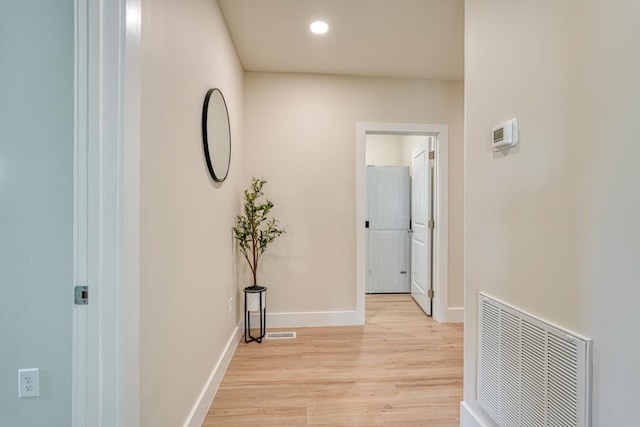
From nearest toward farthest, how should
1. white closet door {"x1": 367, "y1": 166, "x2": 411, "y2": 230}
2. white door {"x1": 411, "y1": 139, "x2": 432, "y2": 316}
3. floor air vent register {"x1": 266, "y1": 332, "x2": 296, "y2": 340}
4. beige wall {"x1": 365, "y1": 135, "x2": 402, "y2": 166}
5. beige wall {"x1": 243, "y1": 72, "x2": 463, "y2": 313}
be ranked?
→ floor air vent register {"x1": 266, "y1": 332, "x2": 296, "y2": 340}
beige wall {"x1": 243, "y1": 72, "x2": 463, "y2": 313}
white door {"x1": 411, "y1": 139, "x2": 432, "y2": 316}
white closet door {"x1": 367, "y1": 166, "x2": 411, "y2": 230}
beige wall {"x1": 365, "y1": 135, "x2": 402, "y2": 166}

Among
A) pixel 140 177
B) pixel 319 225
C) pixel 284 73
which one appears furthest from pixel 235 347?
pixel 284 73

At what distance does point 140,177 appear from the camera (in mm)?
1077

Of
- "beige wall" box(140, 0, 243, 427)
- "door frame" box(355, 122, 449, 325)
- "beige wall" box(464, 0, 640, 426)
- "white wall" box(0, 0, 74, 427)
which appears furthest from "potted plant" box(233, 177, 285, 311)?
"beige wall" box(464, 0, 640, 426)

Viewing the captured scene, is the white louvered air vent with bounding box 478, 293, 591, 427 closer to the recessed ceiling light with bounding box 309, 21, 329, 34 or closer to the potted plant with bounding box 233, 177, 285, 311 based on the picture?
the potted plant with bounding box 233, 177, 285, 311

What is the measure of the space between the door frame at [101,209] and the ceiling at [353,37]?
1.41 meters

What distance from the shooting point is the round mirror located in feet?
5.87

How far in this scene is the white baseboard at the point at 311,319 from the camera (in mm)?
3035

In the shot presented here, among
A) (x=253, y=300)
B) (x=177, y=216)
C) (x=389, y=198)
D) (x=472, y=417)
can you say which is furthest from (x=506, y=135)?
(x=389, y=198)

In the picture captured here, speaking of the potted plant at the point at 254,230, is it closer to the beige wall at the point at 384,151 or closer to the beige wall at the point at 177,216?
the beige wall at the point at 177,216

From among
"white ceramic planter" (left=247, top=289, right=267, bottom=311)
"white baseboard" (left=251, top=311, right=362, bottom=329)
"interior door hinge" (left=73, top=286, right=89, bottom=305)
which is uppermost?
"interior door hinge" (left=73, top=286, right=89, bottom=305)

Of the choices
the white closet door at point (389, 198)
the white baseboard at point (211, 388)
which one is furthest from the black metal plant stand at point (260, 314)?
the white closet door at point (389, 198)

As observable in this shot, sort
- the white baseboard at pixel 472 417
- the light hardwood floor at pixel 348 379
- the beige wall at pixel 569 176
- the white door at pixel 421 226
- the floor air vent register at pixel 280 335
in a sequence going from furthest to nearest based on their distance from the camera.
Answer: the white door at pixel 421 226
the floor air vent register at pixel 280 335
the light hardwood floor at pixel 348 379
the white baseboard at pixel 472 417
the beige wall at pixel 569 176

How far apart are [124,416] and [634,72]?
5.80ft

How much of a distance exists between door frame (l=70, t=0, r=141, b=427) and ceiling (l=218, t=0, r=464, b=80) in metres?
1.41
